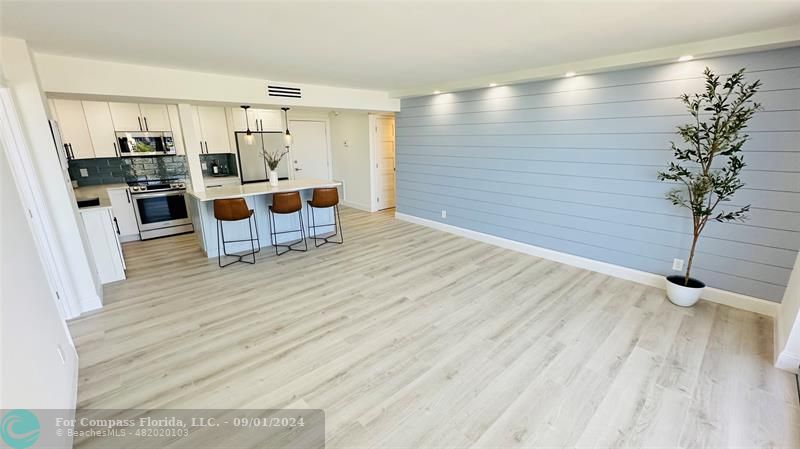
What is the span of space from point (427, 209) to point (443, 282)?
249cm

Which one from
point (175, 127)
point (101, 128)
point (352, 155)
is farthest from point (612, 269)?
point (101, 128)

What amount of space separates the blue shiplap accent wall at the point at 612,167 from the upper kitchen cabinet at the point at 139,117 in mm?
4249

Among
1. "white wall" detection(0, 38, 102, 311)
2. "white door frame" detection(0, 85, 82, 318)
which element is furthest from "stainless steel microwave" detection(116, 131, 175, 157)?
"white door frame" detection(0, 85, 82, 318)

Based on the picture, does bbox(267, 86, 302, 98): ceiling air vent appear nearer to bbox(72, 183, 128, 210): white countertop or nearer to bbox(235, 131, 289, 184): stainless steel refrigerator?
bbox(235, 131, 289, 184): stainless steel refrigerator

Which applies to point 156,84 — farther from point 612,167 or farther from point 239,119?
point 612,167

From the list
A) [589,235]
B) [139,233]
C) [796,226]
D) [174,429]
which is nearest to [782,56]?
[796,226]

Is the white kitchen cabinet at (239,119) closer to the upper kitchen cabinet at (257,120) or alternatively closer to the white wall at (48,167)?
the upper kitchen cabinet at (257,120)

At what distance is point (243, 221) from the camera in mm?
4660

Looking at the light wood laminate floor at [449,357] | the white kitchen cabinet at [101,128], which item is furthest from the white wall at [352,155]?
the white kitchen cabinet at [101,128]

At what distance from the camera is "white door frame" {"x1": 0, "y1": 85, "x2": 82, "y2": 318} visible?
2.43 metres

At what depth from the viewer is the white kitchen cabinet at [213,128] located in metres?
5.70

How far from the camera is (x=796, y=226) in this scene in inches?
107

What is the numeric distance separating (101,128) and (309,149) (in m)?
3.51

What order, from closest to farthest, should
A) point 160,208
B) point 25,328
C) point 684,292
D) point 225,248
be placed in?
point 25,328 < point 684,292 < point 225,248 < point 160,208
